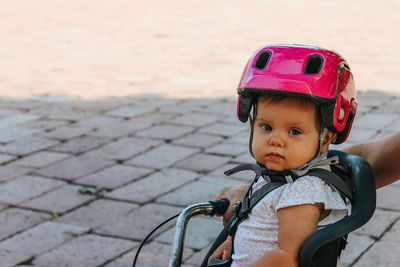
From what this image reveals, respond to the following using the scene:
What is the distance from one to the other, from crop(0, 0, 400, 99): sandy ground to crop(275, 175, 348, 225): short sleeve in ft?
15.8

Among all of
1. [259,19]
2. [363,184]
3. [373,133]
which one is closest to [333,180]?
[363,184]

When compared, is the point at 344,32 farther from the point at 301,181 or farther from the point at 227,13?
the point at 301,181

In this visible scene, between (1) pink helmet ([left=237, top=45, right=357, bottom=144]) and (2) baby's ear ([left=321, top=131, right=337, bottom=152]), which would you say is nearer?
(1) pink helmet ([left=237, top=45, right=357, bottom=144])

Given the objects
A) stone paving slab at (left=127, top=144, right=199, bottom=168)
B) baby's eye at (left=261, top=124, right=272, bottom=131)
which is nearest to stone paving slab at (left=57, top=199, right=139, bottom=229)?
stone paving slab at (left=127, top=144, right=199, bottom=168)

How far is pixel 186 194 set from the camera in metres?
4.42

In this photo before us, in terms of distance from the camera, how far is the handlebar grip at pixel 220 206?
232cm

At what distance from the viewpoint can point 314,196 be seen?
80.8 inches

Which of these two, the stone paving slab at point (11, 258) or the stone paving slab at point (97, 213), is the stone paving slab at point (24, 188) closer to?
the stone paving slab at point (97, 213)

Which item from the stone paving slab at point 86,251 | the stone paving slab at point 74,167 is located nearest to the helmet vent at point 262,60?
the stone paving slab at point 86,251

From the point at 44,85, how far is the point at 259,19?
5.16 m

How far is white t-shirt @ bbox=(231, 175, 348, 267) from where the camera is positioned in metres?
2.06

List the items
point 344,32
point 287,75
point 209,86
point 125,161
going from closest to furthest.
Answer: point 287,75 < point 125,161 < point 209,86 < point 344,32

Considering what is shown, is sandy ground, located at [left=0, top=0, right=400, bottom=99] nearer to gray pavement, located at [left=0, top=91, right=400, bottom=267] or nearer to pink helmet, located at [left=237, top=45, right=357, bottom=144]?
gray pavement, located at [left=0, top=91, right=400, bottom=267]

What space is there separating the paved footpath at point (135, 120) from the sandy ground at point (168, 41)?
27mm
